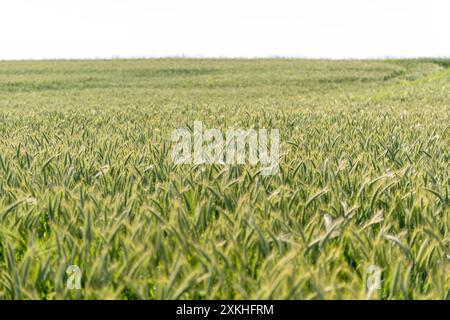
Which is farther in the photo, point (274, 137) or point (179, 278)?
point (274, 137)

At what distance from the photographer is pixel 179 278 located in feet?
4.59

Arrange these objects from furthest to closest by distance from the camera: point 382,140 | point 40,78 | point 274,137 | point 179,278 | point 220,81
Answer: point 40,78 < point 220,81 < point 274,137 < point 382,140 < point 179,278

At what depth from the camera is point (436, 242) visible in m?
1.49

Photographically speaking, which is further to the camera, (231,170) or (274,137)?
(274,137)

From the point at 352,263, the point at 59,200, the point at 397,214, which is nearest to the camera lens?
→ the point at 352,263

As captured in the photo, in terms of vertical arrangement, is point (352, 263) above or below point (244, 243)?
below

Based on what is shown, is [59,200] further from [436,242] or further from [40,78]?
[40,78]

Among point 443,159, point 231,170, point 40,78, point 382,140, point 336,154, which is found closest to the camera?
point 231,170

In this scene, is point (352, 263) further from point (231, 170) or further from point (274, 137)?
point (274, 137)

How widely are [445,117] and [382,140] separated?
7.89 feet

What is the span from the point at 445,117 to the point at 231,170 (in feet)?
14.4

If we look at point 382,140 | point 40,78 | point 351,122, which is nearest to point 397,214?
point 382,140

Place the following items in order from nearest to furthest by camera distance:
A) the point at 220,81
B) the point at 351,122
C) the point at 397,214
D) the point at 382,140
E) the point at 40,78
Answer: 1. the point at 397,214
2. the point at 382,140
3. the point at 351,122
4. the point at 220,81
5. the point at 40,78

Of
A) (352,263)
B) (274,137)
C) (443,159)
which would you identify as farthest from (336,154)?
(352,263)
